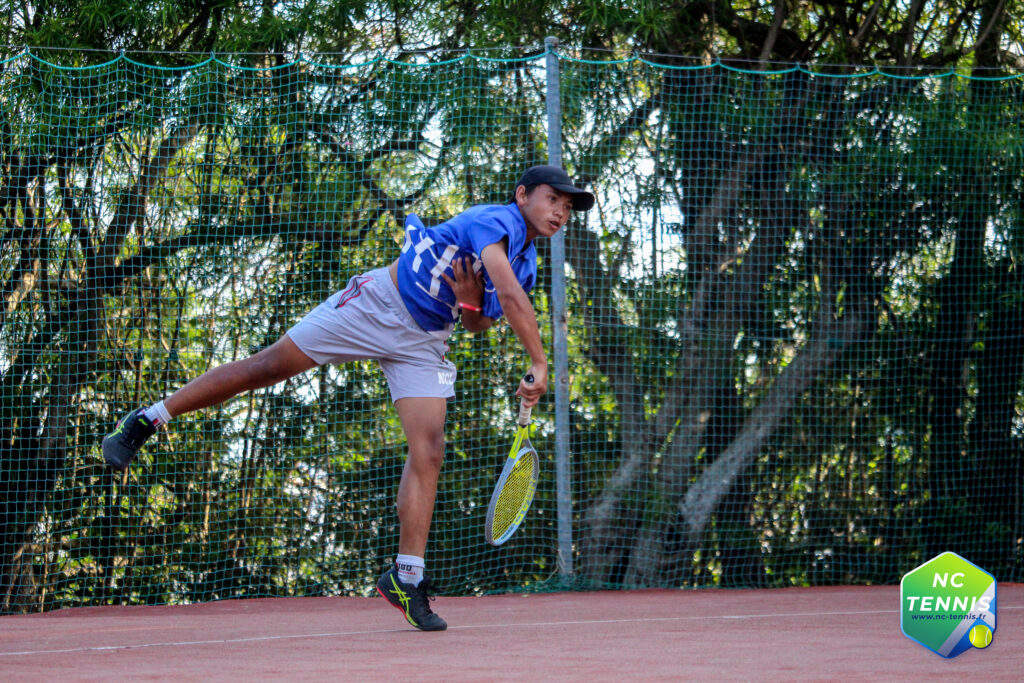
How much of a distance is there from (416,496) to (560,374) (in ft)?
8.89

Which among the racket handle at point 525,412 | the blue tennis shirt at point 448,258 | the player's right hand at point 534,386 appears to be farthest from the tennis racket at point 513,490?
the blue tennis shirt at point 448,258

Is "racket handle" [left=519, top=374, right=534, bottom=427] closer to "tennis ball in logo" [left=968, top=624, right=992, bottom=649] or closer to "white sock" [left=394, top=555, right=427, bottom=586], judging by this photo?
"white sock" [left=394, top=555, right=427, bottom=586]

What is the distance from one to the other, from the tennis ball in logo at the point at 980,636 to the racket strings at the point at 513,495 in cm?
171

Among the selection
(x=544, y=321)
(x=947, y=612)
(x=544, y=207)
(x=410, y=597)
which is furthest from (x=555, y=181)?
(x=544, y=321)

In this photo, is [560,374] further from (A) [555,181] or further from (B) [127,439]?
(B) [127,439]

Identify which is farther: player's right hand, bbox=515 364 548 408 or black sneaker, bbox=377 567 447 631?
black sneaker, bbox=377 567 447 631

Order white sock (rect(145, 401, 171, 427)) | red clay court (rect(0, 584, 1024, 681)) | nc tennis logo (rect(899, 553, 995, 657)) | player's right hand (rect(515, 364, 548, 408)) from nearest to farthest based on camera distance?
red clay court (rect(0, 584, 1024, 681)), nc tennis logo (rect(899, 553, 995, 657)), player's right hand (rect(515, 364, 548, 408)), white sock (rect(145, 401, 171, 427))

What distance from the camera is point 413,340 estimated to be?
4.49 m

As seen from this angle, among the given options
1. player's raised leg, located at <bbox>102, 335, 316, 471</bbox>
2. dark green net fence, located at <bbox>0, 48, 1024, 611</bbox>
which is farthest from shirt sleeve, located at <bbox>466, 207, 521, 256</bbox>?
dark green net fence, located at <bbox>0, 48, 1024, 611</bbox>

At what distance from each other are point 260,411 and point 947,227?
15.8ft

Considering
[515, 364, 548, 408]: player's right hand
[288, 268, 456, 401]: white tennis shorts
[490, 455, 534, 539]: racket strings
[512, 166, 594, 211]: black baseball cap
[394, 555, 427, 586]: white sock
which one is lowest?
[394, 555, 427, 586]: white sock

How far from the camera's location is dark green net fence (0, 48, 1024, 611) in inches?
273

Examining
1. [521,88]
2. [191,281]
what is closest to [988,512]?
[521,88]

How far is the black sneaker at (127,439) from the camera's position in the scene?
4430 mm
